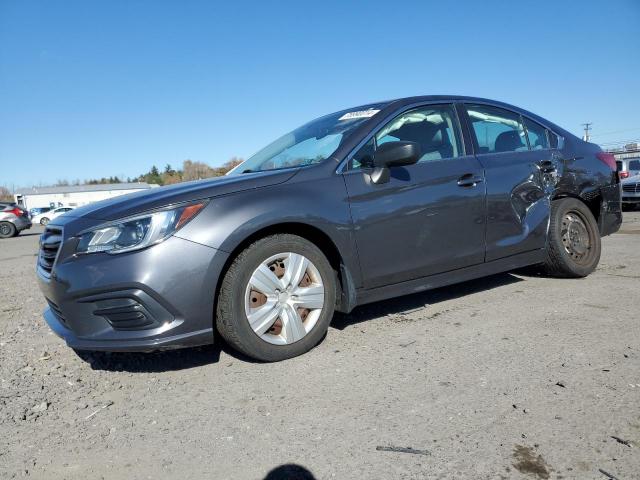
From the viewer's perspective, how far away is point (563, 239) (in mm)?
4289

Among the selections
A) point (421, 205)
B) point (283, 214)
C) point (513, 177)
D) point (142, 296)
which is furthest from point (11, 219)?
point (513, 177)

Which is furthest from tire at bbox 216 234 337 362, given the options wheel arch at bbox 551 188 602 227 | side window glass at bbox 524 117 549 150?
wheel arch at bbox 551 188 602 227

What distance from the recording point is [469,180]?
3562 millimetres

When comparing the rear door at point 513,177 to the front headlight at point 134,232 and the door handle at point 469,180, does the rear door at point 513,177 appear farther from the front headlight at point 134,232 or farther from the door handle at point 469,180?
the front headlight at point 134,232

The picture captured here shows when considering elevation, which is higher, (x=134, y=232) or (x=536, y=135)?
(x=536, y=135)

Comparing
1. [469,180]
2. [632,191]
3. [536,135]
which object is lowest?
[632,191]

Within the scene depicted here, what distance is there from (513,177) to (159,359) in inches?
117

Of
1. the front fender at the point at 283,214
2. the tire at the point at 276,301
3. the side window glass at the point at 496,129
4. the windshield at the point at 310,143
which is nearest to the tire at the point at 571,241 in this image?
the side window glass at the point at 496,129

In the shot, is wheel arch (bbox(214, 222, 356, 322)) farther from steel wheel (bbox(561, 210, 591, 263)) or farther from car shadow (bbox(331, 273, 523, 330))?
steel wheel (bbox(561, 210, 591, 263))

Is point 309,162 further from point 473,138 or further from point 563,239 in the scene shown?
point 563,239

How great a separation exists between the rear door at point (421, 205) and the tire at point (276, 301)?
0.33 m

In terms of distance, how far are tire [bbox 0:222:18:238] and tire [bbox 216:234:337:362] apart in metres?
21.6

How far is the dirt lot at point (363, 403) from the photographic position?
1.77m

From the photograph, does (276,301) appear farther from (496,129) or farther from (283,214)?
(496,129)
